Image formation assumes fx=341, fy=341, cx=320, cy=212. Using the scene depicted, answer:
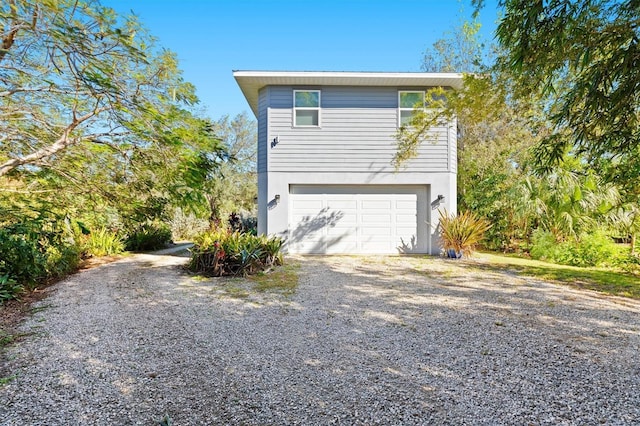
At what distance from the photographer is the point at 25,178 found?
5816 millimetres

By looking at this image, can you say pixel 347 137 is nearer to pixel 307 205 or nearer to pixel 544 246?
pixel 307 205

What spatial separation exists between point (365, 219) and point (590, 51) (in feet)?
24.0

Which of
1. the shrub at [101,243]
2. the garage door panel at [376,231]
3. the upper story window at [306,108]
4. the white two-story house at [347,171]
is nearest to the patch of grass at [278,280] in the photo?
the white two-story house at [347,171]

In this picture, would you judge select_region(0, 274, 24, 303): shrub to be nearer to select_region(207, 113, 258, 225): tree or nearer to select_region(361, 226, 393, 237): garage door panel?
select_region(361, 226, 393, 237): garage door panel

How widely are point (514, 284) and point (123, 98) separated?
7.24m

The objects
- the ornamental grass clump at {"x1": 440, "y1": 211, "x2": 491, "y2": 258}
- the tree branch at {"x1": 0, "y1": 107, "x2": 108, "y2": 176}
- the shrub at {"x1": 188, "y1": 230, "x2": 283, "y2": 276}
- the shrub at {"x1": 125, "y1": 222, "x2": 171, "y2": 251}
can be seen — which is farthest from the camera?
the shrub at {"x1": 125, "y1": 222, "x2": 171, "y2": 251}

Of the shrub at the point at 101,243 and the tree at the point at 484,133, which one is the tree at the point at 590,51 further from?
the shrub at the point at 101,243

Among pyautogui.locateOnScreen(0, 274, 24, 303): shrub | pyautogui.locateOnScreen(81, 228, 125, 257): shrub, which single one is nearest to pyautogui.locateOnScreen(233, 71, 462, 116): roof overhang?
pyautogui.locateOnScreen(81, 228, 125, 257): shrub

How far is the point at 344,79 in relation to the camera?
9.56 m

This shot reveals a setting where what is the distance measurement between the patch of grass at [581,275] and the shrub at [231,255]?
524cm

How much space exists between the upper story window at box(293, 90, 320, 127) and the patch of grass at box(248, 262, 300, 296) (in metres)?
4.44

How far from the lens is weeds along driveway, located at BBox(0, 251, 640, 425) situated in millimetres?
2211

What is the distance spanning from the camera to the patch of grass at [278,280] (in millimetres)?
5793

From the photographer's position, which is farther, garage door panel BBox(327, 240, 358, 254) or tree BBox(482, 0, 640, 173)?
garage door panel BBox(327, 240, 358, 254)
